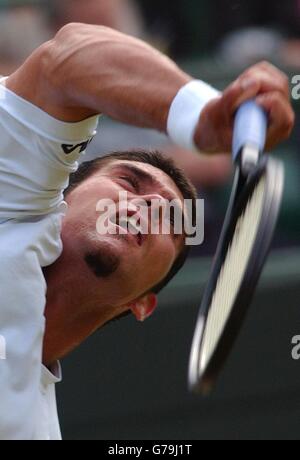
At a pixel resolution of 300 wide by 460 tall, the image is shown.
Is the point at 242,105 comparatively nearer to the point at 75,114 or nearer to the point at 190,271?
the point at 75,114

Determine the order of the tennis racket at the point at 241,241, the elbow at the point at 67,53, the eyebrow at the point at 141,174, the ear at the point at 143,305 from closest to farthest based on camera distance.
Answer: the tennis racket at the point at 241,241 → the elbow at the point at 67,53 → the eyebrow at the point at 141,174 → the ear at the point at 143,305

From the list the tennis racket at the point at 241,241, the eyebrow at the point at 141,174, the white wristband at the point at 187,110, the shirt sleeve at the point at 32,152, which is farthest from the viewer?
the eyebrow at the point at 141,174

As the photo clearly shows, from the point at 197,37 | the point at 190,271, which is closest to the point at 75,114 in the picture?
the point at 190,271

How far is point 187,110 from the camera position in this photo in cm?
170

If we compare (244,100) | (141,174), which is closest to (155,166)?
(141,174)

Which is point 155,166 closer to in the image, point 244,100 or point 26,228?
→ point 26,228

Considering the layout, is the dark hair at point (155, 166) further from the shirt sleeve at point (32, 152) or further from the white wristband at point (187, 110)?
the white wristband at point (187, 110)

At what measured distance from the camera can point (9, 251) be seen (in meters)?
2.09

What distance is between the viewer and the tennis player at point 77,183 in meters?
1.71

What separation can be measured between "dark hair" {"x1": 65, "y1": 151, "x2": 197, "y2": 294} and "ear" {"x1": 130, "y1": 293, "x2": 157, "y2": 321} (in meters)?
0.02

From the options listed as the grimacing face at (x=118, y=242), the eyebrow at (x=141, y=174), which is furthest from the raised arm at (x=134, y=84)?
the eyebrow at (x=141, y=174)

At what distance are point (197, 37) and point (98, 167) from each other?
204cm

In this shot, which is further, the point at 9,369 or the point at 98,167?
the point at 98,167

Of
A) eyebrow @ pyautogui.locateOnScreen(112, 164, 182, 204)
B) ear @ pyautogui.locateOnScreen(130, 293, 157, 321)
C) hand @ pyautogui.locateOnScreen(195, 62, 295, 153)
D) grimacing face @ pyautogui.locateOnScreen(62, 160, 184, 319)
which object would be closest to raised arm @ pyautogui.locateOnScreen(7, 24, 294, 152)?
hand @ pyautogui.locateOnScreen(195, 62, 295, 153)
